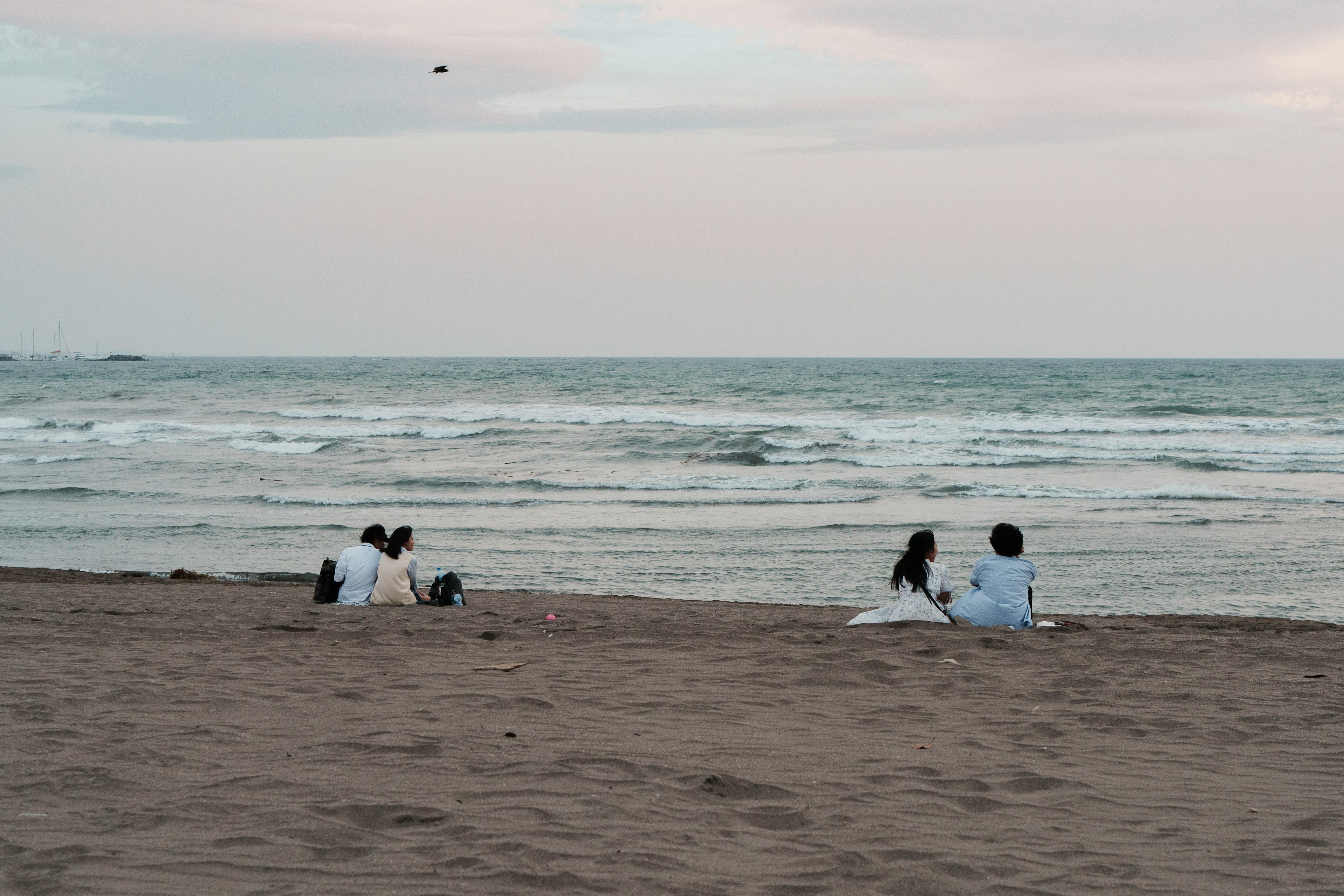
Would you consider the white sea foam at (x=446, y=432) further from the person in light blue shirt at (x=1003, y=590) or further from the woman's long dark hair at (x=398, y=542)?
the person in light blue shirt at (x=1003, y=590)

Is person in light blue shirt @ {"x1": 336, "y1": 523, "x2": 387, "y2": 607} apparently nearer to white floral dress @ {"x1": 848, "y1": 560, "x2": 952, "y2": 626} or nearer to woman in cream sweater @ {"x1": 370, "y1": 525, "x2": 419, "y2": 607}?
woman in cream sweater @ {"x1": 370, "y1": 525, "x2": 419, "y2": 607}

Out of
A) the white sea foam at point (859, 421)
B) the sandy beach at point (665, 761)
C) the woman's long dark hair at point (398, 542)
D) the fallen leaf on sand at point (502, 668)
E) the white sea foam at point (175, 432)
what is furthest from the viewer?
the white sea foam at point (859, 421)

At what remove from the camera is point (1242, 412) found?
3653 centimetres

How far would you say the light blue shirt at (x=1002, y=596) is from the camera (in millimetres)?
7738

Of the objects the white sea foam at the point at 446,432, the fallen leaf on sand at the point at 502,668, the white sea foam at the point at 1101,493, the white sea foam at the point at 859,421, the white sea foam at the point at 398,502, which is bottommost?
the white sea foam at the point at 398,502

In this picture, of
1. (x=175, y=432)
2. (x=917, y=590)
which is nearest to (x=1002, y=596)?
(x=917, y=590)

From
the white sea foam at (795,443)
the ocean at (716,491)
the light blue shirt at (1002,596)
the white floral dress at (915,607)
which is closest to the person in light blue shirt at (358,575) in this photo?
the ocean at (716,491)

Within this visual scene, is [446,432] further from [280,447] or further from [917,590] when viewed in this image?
[917,590]

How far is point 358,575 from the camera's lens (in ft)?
29.8

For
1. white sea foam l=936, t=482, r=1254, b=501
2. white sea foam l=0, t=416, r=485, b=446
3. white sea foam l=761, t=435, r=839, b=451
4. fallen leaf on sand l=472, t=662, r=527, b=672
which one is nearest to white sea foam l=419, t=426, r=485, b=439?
white sea foam l=0, t=416, r=485, b=446

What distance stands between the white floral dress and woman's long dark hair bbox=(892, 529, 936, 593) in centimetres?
4

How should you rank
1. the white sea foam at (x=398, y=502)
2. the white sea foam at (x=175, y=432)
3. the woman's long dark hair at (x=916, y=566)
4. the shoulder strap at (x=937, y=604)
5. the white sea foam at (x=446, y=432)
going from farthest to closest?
the white sea foam at (x=446, y=432) → the white sea foam at (x=175, y=432) → the white sea foam at (x=398, y=502) → the shoulder strap at (x=937, y=604) → the woman's long dark hair at (x=916, y=566)

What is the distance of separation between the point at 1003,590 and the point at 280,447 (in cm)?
2350

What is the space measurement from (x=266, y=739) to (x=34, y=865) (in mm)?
1449
